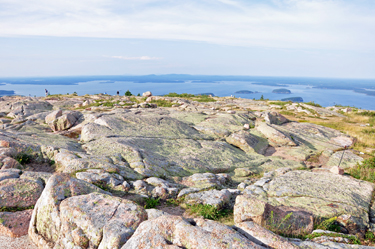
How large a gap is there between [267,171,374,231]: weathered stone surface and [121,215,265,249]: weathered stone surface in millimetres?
5035

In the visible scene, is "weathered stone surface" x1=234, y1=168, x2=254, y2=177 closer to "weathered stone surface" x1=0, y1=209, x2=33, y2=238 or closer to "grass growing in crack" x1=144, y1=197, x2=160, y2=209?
"grass growing in crack" x1=144, y1=197, x2=160, y2=209

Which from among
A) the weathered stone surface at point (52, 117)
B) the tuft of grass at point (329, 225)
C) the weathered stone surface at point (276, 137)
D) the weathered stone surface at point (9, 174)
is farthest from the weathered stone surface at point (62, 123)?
the tuft of grass at point (329, 225)

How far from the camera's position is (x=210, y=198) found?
932 centimetres

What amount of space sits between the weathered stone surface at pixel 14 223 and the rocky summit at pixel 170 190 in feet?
0.09

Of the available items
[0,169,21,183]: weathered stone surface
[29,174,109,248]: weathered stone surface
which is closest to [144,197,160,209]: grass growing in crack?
[29,174,109,248]: weathered stone surface

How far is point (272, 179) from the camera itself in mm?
12289

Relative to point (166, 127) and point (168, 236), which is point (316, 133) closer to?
point (166, 127)

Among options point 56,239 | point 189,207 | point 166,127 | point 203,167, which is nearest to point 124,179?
point 189,207

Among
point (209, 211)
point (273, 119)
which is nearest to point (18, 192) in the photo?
point (209, 211)

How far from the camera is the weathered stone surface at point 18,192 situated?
7680mm

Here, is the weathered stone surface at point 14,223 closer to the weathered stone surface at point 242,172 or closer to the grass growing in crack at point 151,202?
the grass growing in crack at point 151,202

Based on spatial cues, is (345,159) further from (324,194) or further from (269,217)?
(269,217)

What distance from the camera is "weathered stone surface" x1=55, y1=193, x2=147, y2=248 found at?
19.0 feet

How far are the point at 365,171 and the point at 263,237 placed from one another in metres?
13.1
